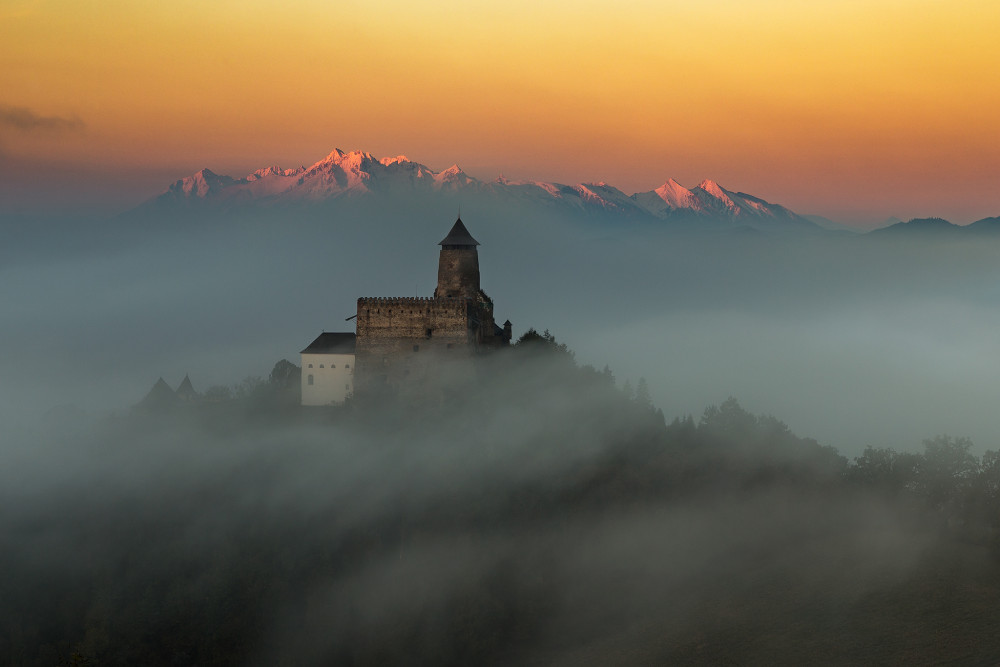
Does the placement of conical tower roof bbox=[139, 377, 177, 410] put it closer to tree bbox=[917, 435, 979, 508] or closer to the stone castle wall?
the stone castle wall

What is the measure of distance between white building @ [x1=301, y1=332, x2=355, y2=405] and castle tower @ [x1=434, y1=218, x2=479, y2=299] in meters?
10.2

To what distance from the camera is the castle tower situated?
10294cm

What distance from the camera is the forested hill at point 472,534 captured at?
94812mm

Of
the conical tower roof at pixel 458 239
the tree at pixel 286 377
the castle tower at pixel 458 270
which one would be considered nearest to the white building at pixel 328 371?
the tree at pixel 286 377

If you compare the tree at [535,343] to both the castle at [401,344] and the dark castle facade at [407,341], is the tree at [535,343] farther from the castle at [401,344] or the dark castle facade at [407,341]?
the dark castle facade at [407,341]

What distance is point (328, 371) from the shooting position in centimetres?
10056

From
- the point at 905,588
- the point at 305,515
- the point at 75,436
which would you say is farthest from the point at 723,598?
the point at 75,436

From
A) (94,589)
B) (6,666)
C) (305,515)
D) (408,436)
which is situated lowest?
(6,666)

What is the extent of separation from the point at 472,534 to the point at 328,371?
21.1 meters

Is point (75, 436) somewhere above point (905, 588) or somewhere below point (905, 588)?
above

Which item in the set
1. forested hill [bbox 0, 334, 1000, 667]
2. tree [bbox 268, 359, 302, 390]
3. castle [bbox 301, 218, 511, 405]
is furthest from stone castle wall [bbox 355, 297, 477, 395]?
tree [bbox 268, 359, 302, 390]

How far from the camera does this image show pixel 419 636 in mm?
101500

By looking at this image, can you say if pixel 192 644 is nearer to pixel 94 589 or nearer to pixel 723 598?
pixel 94 589

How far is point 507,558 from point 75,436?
5411 centimetres
